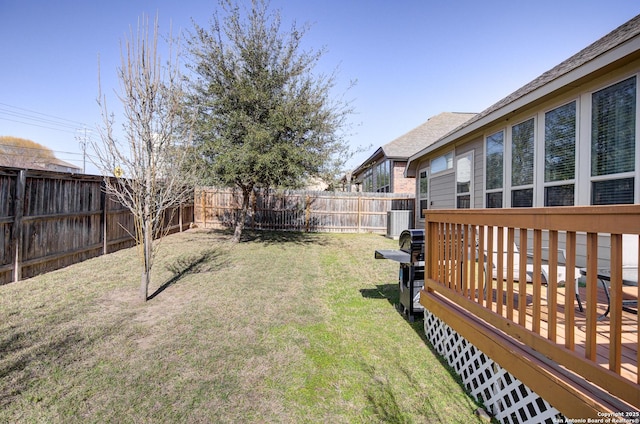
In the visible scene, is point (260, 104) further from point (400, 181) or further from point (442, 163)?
point (400, 181)

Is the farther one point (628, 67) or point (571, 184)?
point (571, 184)

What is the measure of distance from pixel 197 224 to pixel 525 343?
13994 millimetres

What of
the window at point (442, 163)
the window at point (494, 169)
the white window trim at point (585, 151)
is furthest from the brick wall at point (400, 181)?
the white window trim at point (585, 151)

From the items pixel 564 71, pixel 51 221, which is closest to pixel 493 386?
pixel 564 71

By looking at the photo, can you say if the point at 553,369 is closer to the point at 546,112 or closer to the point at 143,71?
the point at 546,112

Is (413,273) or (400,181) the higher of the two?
(400,181)

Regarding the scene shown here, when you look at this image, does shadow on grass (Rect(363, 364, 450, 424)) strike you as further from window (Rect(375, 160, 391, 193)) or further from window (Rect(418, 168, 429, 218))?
window (Rect(375, 160, 391, 193))

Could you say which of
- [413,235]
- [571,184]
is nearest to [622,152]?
[571,184]

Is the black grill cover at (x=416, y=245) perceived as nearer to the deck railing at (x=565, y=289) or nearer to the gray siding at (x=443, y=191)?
the deck railing at (x=565, y=289)

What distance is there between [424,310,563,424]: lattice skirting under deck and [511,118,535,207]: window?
3661 millimetres

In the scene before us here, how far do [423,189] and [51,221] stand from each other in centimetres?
1025

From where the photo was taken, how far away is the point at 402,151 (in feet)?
51.3

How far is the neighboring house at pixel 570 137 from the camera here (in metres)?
3.53

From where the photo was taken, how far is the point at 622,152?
11.8 ft
